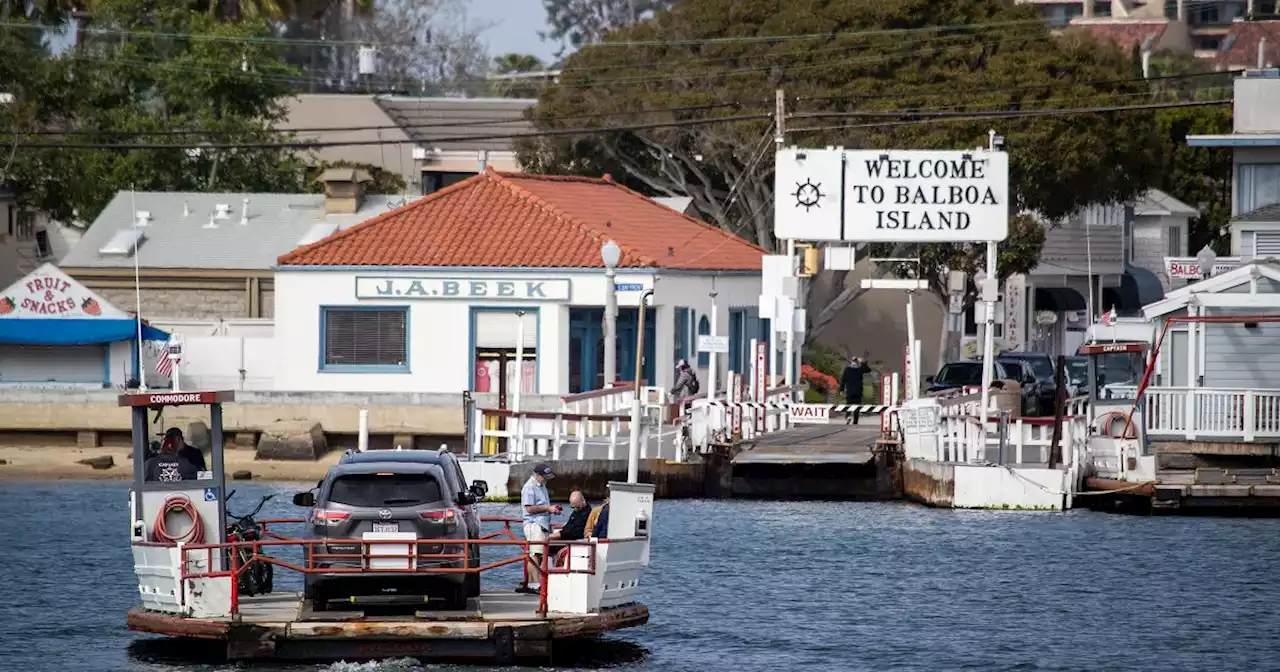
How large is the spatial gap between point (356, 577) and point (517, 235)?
3174 cm

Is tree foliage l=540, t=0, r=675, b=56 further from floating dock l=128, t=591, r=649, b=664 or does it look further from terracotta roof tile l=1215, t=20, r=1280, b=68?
floating dock l=128, t=591, r=649, b=664

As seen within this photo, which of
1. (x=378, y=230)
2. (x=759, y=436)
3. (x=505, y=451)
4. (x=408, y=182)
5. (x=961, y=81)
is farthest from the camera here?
(x=408, y=182)

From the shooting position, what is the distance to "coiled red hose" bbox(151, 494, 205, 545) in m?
24.8

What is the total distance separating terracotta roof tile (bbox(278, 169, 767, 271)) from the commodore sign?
8.70 meters

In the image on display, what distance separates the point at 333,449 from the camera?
172 feet

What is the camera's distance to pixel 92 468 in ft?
169

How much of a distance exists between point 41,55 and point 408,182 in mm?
13327

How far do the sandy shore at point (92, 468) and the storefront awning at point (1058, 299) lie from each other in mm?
31266

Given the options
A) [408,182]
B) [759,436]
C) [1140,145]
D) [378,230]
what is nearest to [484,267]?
[378,230]

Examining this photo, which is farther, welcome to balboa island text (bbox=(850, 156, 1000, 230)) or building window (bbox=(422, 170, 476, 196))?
building window (bbox=(422, 170, 476, 196))

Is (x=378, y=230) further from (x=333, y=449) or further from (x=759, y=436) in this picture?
(x=759, y=436)

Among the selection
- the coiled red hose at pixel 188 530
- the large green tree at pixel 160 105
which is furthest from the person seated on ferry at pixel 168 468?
the large green tree at pixel 160 105

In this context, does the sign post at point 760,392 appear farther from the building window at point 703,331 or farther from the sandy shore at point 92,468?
the sandy shore at point 92,468

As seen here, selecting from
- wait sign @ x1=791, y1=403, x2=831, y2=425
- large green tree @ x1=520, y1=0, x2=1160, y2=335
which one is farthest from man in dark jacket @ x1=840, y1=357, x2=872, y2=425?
large green tree @ x1=520, y1=0, x2=1160, y2=335
